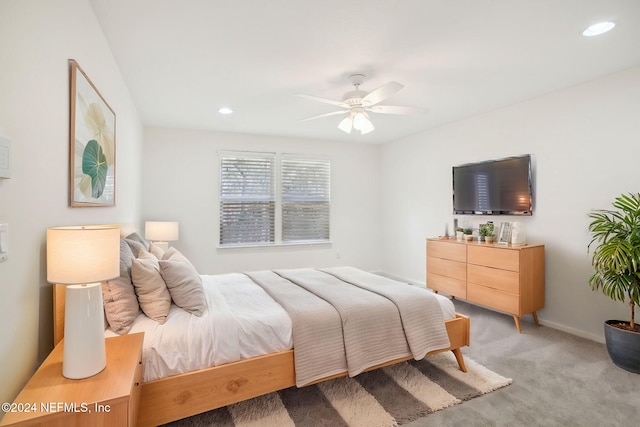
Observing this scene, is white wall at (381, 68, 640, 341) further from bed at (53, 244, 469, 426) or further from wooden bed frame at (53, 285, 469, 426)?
wooden bed frame at (53, 285, 469, 426)

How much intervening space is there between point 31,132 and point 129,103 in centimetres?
229

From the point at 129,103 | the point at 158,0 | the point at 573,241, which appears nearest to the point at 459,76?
the point at 573,241

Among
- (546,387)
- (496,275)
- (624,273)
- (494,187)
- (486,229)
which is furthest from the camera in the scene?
(494,187)

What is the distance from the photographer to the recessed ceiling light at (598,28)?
2080 millimetres

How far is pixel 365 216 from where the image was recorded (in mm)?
5887

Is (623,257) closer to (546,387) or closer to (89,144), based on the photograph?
(546,387)

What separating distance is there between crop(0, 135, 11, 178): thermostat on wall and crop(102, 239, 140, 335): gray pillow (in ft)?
2.81

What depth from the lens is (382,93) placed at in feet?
8.51

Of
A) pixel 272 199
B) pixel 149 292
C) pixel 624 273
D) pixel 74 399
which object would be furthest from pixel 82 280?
pixel 272 199

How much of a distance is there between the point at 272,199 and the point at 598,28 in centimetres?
419

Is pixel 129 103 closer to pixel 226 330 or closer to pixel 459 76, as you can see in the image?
pixel 226 330

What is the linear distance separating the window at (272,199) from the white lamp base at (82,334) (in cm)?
368

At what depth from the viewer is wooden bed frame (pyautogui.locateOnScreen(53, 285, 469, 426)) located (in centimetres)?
161

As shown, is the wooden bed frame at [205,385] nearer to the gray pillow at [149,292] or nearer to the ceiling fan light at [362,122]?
the gray pillow at [149,292]
